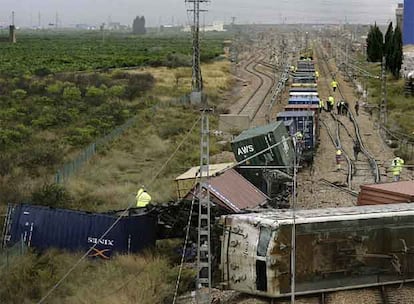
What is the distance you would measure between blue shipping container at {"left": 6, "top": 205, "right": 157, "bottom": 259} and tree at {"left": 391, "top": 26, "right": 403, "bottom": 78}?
48.0m

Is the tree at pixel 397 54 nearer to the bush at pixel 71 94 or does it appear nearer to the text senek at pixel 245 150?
the bush at pixel 71 94

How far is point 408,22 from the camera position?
A: 90.6 meters

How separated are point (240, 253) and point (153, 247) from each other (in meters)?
4.32

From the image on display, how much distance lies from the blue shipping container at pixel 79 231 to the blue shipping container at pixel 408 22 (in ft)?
255

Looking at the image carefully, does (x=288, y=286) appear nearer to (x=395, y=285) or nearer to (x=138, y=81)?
(x=395, y=285)

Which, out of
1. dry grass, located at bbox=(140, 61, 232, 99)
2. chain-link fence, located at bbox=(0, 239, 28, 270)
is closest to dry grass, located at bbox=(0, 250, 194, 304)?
chain-link fence, located at bbox=(0, 239, 28, 270)

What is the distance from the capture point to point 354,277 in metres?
15.2

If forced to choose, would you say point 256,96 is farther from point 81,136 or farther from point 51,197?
point 51,197

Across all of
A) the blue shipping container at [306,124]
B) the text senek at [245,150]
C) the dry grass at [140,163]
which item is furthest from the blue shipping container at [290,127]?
the dry grass at [140,163]

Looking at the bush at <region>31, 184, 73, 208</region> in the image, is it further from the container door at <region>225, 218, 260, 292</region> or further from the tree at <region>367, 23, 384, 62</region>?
the tree at <region>367, 23, 384, 62</region>

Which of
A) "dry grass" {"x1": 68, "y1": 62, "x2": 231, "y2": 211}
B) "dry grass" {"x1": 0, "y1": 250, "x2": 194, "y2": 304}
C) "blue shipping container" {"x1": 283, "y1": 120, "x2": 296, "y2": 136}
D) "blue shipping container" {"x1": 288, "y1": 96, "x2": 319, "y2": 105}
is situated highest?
"blue shipping container" {"x1": 288, "y1": 96, "x2": 319, "y2": 105}

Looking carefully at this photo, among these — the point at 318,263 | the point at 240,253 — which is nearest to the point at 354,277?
the point at 318,263

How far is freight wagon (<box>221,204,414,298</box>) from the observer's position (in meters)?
14.7

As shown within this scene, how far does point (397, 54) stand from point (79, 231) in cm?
5015
